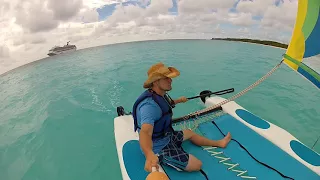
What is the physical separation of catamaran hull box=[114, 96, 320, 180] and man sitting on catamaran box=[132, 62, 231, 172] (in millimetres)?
150

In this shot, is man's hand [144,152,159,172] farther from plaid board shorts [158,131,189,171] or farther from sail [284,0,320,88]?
sail [284,0,320,88]

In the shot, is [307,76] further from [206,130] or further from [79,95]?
[79,95]

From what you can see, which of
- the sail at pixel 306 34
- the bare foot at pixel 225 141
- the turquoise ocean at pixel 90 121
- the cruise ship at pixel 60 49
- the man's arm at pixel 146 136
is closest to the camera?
the man's arm at pixel 146 136

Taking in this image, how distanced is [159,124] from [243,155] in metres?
1.30

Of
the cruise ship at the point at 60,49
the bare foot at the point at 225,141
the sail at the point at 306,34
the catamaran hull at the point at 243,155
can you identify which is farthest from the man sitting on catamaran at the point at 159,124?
the cruise ship at the point at 60,49

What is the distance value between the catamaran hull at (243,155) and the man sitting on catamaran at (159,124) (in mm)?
150

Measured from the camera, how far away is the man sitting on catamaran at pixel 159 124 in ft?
6.61

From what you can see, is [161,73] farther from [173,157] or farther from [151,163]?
[173,157]

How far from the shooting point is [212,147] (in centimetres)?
290

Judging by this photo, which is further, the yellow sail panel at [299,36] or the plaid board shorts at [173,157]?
the plaid board shorts at [173,157]

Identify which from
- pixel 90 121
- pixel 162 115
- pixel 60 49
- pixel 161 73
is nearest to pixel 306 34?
pixel 161 73

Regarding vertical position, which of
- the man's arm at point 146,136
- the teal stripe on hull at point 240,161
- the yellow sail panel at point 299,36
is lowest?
the teal stripe on hull at point 240,161

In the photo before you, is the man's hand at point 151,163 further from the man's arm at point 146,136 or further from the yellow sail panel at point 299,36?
the yellow sail panel at point 299,36

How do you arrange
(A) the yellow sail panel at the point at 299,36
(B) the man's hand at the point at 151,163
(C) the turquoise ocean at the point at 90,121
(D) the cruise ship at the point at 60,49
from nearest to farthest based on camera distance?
(B) the man's hand at the point at 151,163 → (A) the yellow sail panel at the point at 299,36 → (C) the turquoise ocean at the point at 90,121 → (D) the cruise ship at the point at 60,49
